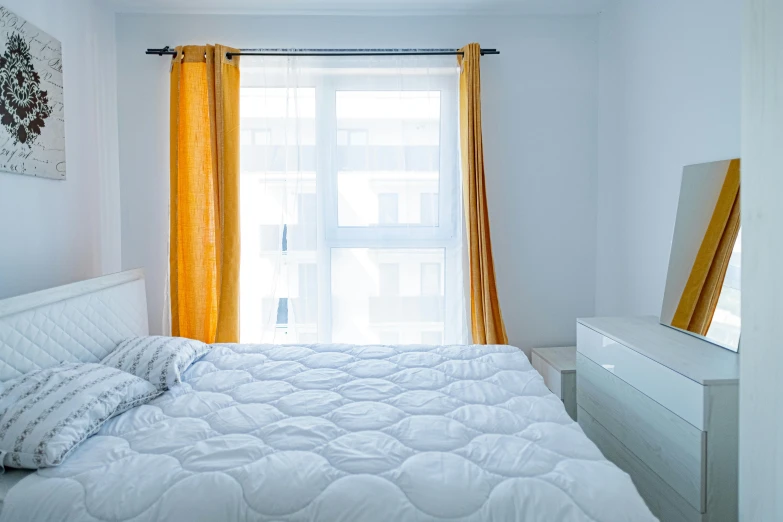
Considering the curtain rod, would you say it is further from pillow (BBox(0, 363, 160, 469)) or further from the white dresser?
pillow (BBox(0, 363, 160, 469))

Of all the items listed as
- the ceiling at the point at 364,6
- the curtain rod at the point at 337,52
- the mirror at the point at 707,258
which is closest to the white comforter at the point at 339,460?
the mirror at the point at 707,258

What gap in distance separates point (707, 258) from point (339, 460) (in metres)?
1.69

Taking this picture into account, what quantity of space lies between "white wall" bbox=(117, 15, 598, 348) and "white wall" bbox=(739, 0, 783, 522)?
1.91 meters

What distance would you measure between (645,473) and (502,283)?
151 cm

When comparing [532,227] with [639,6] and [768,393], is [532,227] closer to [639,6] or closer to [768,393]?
[639,6]

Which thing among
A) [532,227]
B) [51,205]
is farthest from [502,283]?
[51,205]

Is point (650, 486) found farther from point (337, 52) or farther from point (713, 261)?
point (337, 52)

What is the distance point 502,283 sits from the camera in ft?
A: 10.3

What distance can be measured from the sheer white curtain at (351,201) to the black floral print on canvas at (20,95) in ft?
3.41

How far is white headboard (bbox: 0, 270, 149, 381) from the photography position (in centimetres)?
164

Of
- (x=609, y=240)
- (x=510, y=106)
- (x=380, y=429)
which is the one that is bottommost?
(x=380, y=429)

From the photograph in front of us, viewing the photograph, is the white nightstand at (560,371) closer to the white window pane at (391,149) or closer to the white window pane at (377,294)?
the white window pane at (377,294)

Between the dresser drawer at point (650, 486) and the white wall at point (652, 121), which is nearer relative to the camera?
the dresser drawer at point (650, 486)

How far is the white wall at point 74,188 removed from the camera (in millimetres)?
2150
